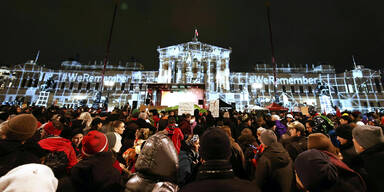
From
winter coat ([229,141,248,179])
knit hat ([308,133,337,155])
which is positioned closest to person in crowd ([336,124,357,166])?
knit hat ([308,133,337,155])

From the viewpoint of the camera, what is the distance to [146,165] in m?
1.90

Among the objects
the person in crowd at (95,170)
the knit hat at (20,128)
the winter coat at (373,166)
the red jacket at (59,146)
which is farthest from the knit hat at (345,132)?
the knit hat at (20,128)

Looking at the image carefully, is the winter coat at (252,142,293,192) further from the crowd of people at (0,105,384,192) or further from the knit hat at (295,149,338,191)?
the knit hat at (295,149,338,191)

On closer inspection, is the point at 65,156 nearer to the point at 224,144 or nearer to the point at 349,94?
the point at 224,144

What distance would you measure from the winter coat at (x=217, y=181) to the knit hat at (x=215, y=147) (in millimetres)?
86

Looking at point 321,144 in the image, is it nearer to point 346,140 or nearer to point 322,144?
point 322,144

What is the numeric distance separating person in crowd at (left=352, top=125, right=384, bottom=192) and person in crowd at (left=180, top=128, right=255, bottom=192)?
6.83ft

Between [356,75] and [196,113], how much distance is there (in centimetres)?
4883

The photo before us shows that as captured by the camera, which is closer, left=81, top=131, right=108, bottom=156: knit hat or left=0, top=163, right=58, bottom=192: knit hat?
left=0, top=163, right=58, bottom=192: knit hat

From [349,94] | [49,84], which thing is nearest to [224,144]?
[49,84]

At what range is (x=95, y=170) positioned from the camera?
2150 mm

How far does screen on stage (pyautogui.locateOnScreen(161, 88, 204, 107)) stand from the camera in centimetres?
2216

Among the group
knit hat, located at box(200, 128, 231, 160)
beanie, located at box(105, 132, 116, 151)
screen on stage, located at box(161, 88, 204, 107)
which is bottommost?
beanie, located at box(105, 132, 116, 151)

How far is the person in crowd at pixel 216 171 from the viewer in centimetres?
140
